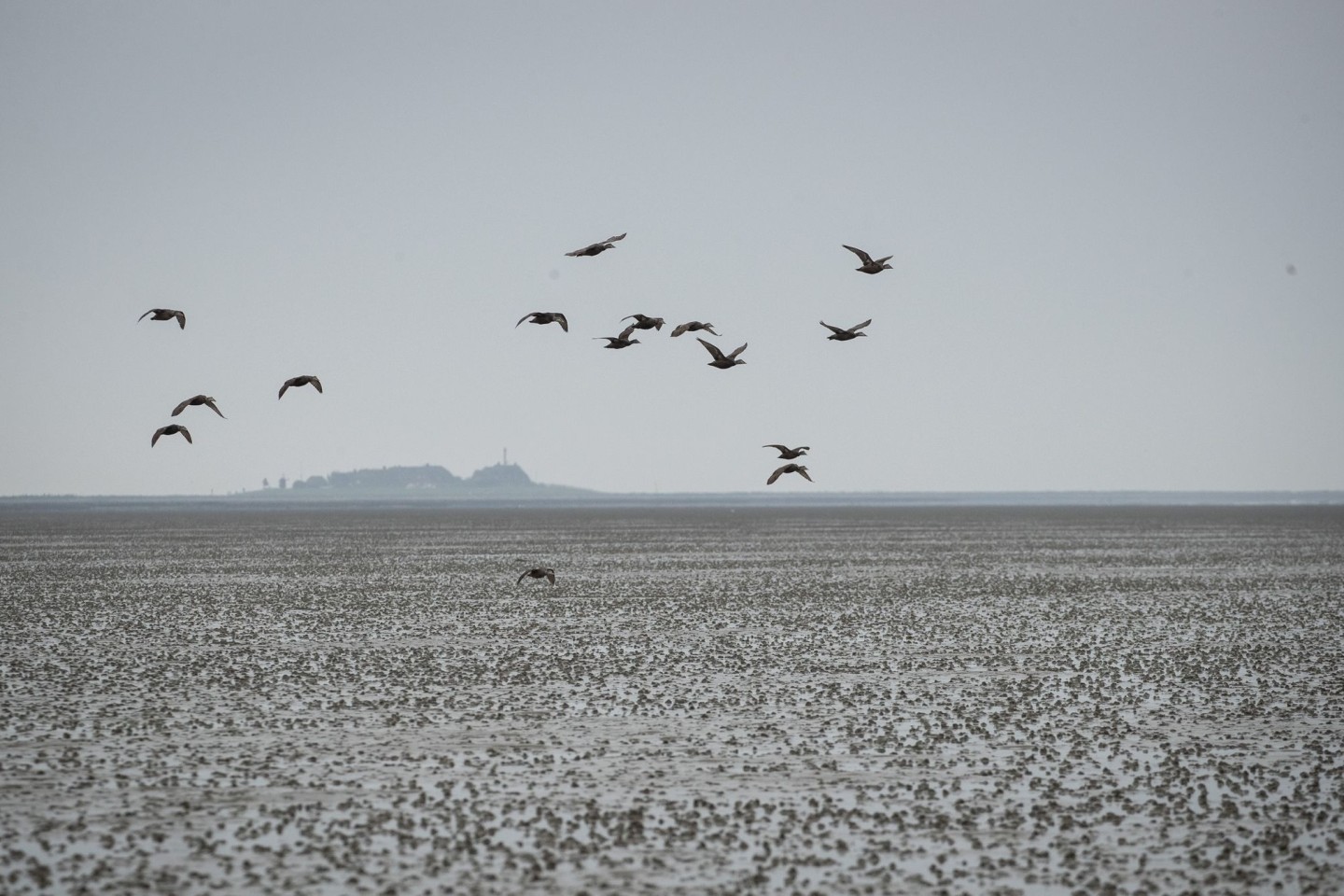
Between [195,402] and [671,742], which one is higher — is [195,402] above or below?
above

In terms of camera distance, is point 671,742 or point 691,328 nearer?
point 671,742

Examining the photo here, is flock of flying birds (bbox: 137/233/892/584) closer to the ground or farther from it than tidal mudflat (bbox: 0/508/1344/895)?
farther from it

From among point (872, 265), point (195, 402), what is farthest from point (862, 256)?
point (195, 402)

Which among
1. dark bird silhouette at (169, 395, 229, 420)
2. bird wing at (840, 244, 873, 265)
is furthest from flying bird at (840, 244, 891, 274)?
dark bird silhouette at (169, 395, 229, 420)

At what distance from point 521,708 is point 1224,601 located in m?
26.0

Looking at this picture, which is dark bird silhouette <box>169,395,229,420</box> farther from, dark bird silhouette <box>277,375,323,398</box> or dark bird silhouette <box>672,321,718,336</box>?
dark bird silhouette <box>672,321,718,336</box>

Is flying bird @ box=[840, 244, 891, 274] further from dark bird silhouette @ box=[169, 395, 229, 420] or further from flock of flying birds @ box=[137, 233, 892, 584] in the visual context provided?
dark bird silhouette @ box=[169, 395, 229, 420]

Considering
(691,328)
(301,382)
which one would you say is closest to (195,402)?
(301,382)

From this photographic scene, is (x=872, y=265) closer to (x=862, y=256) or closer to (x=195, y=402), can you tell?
(x=862, y=256)

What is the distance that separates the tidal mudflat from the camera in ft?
41.2

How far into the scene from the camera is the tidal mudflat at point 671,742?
12562mm

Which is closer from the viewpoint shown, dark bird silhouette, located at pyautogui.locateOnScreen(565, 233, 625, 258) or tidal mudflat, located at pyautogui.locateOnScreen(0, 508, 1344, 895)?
tidal mudflat, located at pyautogui.locateOnScreen(0, 508, 1344, 895)

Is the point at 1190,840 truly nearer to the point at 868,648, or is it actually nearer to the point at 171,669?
the point at 868,648

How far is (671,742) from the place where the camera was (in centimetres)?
1812
